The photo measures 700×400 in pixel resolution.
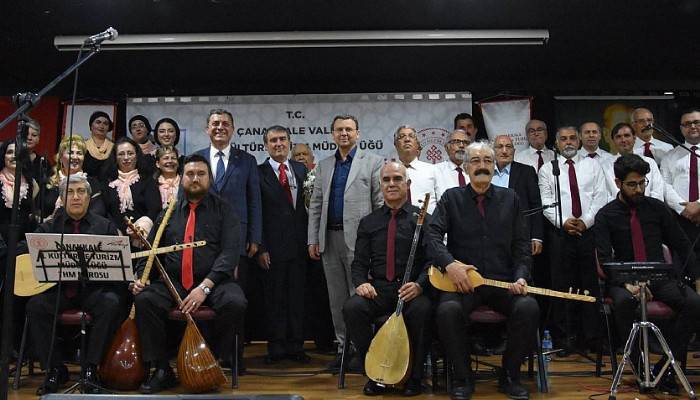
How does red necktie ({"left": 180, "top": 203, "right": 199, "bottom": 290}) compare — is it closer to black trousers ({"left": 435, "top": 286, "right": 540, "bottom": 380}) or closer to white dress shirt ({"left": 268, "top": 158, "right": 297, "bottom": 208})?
white dress shirt ({"left": 268, "top": 158, "right": 297, "bottom": 208})

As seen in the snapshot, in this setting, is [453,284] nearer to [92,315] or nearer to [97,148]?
[92,315]

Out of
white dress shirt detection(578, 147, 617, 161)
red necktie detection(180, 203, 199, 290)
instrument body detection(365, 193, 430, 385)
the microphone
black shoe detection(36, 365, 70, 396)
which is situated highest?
white dress shirt detection(578, 147, 617, 161)

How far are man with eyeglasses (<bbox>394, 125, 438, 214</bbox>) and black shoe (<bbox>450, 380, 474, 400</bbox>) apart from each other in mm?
1624

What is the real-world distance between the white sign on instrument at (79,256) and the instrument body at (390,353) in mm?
1519

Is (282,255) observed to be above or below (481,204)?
below

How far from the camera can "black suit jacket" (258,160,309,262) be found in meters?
5.22

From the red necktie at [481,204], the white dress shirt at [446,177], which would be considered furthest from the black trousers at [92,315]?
the white dress shirt at [446,177]

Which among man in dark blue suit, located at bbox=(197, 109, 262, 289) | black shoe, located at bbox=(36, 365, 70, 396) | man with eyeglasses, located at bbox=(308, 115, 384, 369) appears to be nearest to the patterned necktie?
man in dark blue suit, located at bbox=(197, 109, 262, 289)

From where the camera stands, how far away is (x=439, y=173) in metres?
5.46

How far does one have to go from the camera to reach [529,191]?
5.41 m

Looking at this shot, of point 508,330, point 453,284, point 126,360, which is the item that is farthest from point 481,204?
point 126,360

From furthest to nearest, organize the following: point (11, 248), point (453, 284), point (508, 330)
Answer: point (453, 284)
point (508, 330)
point (11, 248)

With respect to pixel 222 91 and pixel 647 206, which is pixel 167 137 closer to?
pixel 222 91

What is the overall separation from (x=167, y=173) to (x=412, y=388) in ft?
8.16
